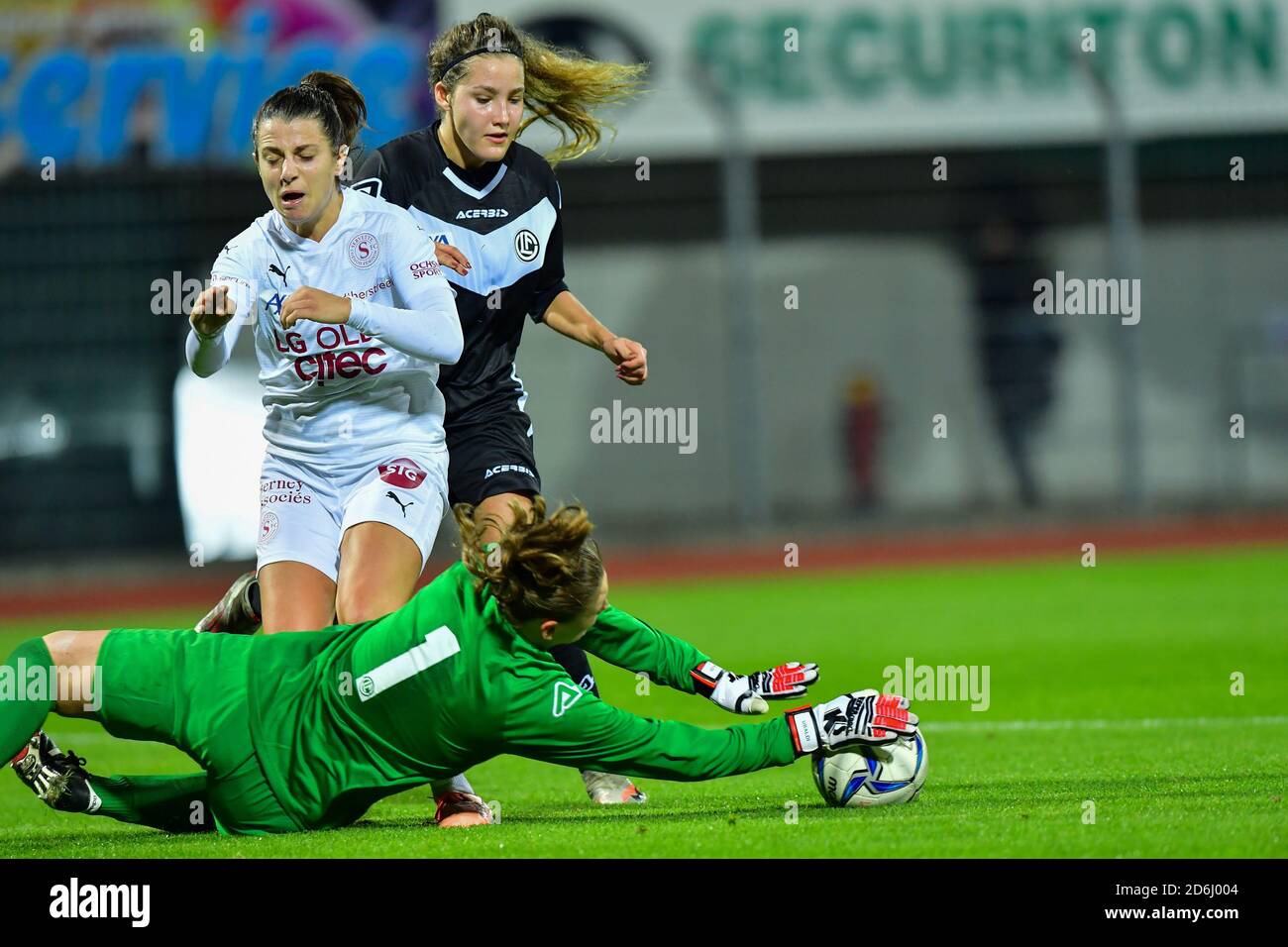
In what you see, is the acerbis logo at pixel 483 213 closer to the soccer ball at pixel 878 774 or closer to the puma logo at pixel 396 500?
the puma logo at pixel 396 500

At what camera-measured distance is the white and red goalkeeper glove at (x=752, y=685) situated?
5590 mm

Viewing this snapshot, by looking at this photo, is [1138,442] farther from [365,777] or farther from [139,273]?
[365,777]

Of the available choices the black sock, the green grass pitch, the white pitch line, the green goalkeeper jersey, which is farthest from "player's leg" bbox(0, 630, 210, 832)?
the white pitch line

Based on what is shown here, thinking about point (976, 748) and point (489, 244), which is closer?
point (489, 244)

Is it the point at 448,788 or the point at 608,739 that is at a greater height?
the point at 608,739

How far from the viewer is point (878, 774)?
18.3 feet

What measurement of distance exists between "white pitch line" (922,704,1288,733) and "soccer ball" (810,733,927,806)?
244 centimetres

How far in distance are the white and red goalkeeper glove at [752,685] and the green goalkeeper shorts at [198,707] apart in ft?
4.46

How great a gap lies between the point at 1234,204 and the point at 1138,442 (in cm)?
602

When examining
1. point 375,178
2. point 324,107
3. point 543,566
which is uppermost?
point 324,107

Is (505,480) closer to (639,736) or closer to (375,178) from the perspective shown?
(375,178)

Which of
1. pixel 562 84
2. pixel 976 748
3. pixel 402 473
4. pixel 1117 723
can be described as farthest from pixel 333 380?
pixel 1117 723

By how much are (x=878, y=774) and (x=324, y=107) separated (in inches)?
110
